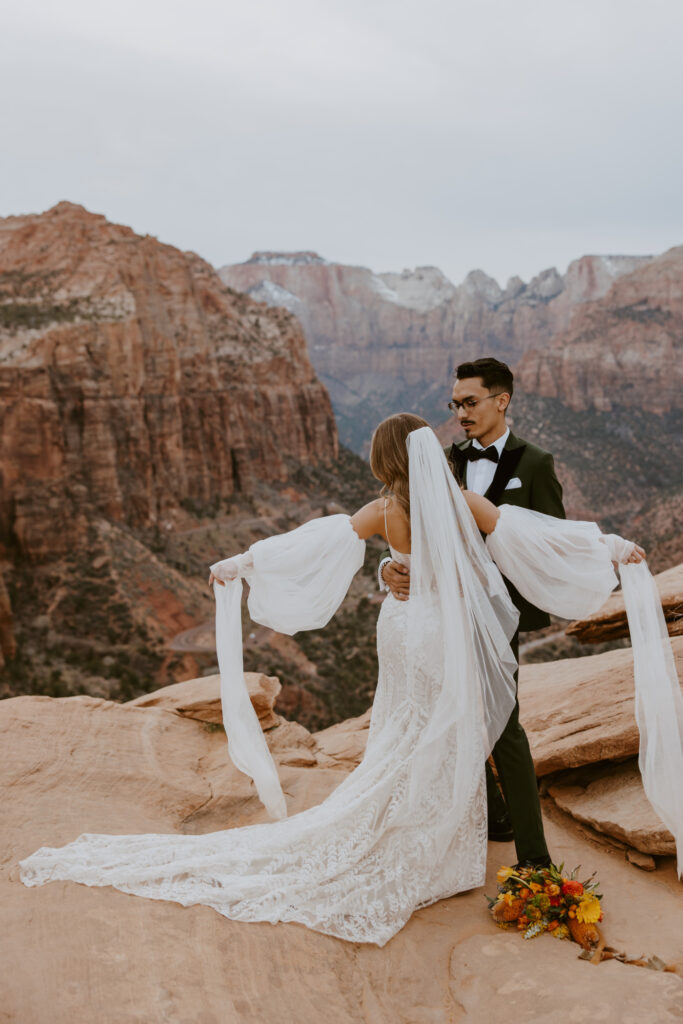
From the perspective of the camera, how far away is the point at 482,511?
4.66 meters

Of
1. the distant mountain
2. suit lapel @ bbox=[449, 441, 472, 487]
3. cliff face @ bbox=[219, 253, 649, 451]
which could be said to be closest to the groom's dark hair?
suit lapel @ bbox=[449, 441, 472, 487]

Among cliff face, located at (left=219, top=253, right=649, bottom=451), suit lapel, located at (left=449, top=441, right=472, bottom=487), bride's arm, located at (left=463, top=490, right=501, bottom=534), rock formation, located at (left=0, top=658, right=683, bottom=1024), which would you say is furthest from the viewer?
cliff face, located at (left=219, top=253, right=649, bottom=451)

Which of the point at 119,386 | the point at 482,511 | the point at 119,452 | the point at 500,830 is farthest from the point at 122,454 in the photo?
the point at 482,511

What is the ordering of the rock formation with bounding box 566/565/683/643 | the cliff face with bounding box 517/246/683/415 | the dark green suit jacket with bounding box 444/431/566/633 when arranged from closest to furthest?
1. the dark green suit jacket with bounding box 444/431/566/633
2. the rock formation with bounding box 566/565/683/643
3. the cliff face with bounding box 517/246/683/415

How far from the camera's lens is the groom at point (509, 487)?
4852 mm

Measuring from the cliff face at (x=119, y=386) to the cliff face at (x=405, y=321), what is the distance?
124 meters

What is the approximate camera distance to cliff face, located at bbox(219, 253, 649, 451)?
18438 cm

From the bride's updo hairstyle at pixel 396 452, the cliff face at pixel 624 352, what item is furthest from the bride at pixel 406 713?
the cliff face at pixel 624 352

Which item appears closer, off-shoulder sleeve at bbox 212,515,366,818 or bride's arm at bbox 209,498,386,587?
bride's arm at bbox 209,498,386,587

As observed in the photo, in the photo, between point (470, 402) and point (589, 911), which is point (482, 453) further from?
point (589, 911)

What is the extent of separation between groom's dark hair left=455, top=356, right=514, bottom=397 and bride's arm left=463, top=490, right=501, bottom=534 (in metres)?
0.74

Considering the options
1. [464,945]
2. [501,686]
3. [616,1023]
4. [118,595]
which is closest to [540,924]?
[464,945]

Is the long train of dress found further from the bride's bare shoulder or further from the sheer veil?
the bride's bare shoulder

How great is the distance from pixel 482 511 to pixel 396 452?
634 millimetres
